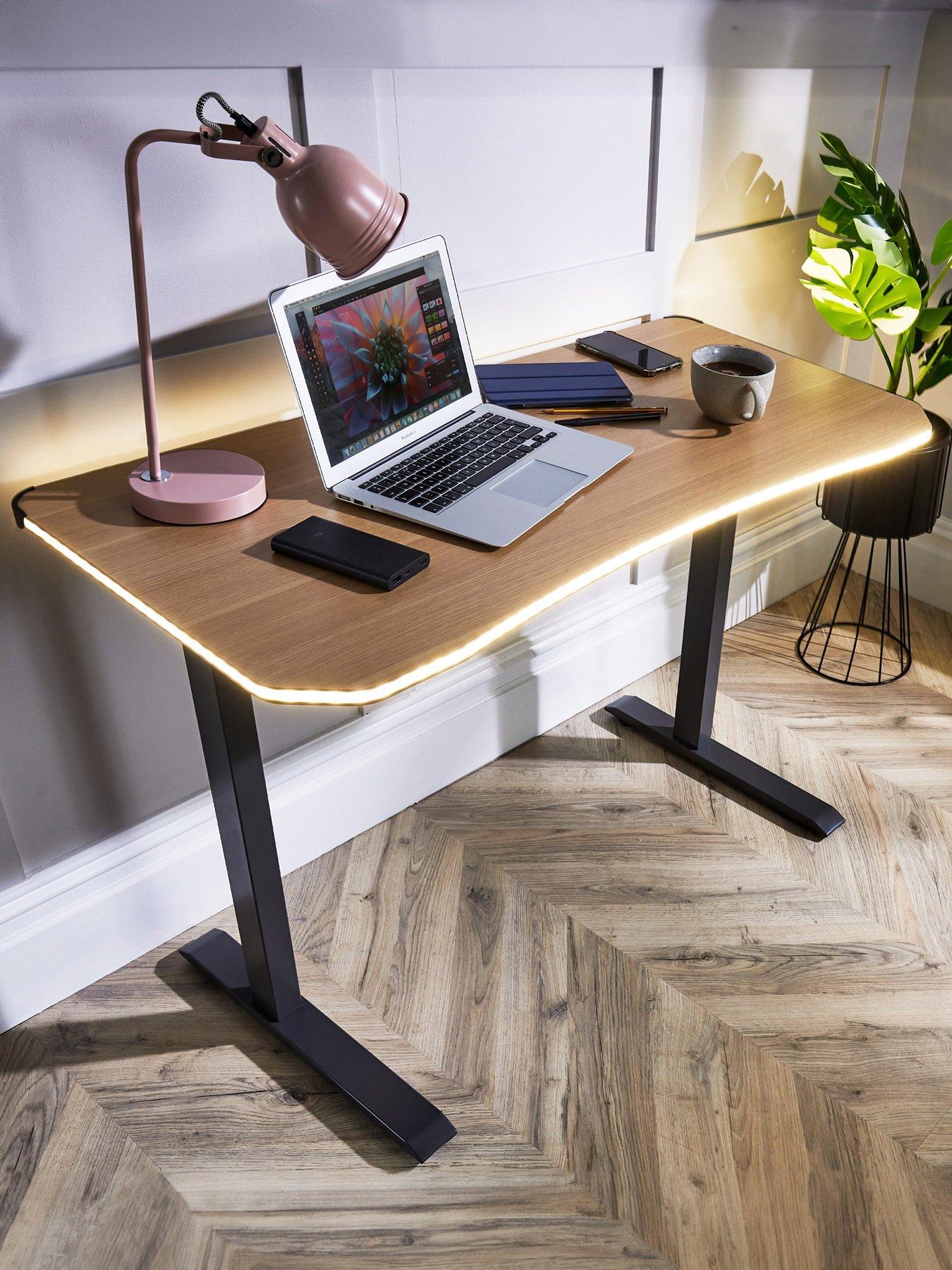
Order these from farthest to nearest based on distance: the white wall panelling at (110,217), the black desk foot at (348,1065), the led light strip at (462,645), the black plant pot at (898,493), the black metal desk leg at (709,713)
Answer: the black plant pot at (898,493) → the black metal desk leg at (709,713) → the black desk foot at (348,1065) → the white wall panelling at (110,217) → the led light strip at (462,645)

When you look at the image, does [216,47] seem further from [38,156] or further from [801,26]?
[801,26]

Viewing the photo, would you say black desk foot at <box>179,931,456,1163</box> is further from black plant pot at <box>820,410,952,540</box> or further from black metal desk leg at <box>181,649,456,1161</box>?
black plant pot at <box>820,410,952,540</box>

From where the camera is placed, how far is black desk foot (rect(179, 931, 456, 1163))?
1.41m

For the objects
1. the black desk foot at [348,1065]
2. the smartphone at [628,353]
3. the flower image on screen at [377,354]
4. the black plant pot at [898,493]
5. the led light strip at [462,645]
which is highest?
the flower image on screen at [377,354]

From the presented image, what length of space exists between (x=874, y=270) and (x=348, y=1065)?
1673 mm

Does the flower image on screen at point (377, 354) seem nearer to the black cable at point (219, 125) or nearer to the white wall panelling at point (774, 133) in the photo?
the black cable at point (219, 125)

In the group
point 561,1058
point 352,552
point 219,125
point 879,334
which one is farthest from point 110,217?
point 879,334

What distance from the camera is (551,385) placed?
5.05 ft

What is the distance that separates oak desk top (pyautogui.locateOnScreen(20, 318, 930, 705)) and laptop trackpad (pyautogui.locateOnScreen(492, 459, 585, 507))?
0.07 ft

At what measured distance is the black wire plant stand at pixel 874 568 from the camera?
7.09ft

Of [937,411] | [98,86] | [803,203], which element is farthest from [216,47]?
[937,411]

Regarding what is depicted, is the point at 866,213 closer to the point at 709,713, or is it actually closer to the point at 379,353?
the point at 709,713

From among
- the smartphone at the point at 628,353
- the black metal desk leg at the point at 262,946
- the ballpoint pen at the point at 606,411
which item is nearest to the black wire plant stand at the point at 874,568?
the smartphone at the point at 628,353

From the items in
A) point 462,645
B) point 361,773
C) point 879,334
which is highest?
point 462,645
